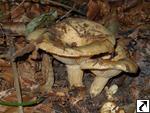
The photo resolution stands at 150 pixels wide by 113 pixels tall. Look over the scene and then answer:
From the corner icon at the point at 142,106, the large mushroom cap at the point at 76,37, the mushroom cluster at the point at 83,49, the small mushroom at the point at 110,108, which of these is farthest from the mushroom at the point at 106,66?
the corner icon at the point at 142,106

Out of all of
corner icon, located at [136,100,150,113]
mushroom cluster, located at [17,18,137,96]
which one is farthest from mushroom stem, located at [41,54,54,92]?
corner icon, located at [136,100,150,113]

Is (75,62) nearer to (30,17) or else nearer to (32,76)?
(32,76)

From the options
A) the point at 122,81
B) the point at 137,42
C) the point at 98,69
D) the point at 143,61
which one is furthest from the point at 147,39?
the point at 98,69

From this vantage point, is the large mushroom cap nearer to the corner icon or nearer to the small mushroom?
the small mushroom

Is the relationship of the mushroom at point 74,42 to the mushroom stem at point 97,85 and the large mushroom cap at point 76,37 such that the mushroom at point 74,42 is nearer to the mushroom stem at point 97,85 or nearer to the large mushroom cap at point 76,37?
the large mushroom cap at point 76,37

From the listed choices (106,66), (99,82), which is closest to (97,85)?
(99,82)

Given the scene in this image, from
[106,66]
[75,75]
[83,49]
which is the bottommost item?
[75,75]

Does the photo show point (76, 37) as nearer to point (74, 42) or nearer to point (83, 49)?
point (74, 42)
